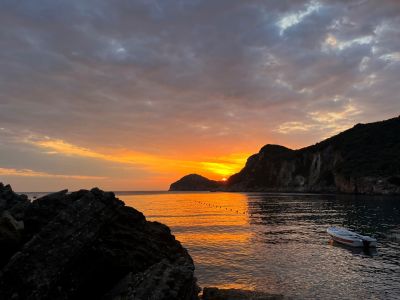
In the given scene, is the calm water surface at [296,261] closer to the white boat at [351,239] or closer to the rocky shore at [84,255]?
the white boat at [351,239]

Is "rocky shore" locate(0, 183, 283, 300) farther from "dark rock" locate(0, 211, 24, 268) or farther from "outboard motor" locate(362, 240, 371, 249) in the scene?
"outboard motor" locate(362, 240, 371, 249)

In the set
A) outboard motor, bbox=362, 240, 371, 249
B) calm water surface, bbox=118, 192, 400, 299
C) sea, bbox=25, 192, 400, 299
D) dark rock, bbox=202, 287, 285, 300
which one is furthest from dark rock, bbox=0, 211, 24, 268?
outboard motor, bbox=362, 240, 371, 249

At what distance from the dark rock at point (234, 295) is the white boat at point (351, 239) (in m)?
28.0

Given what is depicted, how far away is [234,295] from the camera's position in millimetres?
25422

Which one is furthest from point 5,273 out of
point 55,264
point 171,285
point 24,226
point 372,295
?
point 372,295

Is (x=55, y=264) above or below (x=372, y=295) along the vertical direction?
above

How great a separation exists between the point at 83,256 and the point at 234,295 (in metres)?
14.4

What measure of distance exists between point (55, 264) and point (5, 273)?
1.71m

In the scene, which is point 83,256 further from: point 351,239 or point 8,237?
point 351,239

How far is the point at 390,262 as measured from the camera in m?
38.9

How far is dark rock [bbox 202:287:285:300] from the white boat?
1103 inches

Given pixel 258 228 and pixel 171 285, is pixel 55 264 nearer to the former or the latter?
pixel 171 285

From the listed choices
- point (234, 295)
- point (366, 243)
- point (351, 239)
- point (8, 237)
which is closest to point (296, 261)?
point (366, 243)

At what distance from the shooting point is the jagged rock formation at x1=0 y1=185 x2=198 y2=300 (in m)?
13.0
